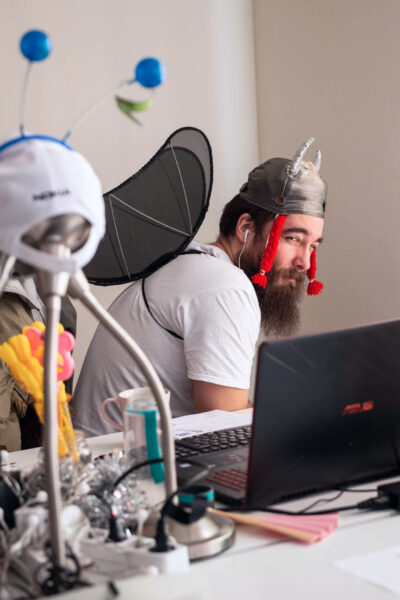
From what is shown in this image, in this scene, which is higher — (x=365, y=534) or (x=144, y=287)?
(x=144, y=287)

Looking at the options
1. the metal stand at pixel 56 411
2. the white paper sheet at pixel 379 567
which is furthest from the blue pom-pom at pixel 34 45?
the white paper sheet at pixel 379 567

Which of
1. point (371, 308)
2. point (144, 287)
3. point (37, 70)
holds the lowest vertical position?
point (371, 308)

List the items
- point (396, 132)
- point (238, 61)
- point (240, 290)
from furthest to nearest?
point (238, 61), point (396, 132), point (240, 290)

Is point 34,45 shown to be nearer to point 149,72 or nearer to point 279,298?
point 149,72

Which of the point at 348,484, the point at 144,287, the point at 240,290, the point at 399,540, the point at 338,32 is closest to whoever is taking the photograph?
the point at 399,540

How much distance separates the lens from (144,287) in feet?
6.38

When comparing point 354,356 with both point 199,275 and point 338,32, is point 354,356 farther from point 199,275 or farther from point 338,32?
point 338,32

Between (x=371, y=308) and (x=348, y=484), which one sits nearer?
(x=348, y=484)

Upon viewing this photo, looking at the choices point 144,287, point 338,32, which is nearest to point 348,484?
point 144,287

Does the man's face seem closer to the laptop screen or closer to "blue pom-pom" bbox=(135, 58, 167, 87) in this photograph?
the laptop screen

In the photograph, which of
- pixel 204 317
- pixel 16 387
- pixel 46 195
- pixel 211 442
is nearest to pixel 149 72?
pixel 46 195

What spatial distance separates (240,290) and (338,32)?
149 centimetres

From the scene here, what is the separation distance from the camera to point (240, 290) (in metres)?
1.82

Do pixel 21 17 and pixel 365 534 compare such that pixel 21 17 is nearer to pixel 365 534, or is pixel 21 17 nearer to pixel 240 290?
pixel 240 290
